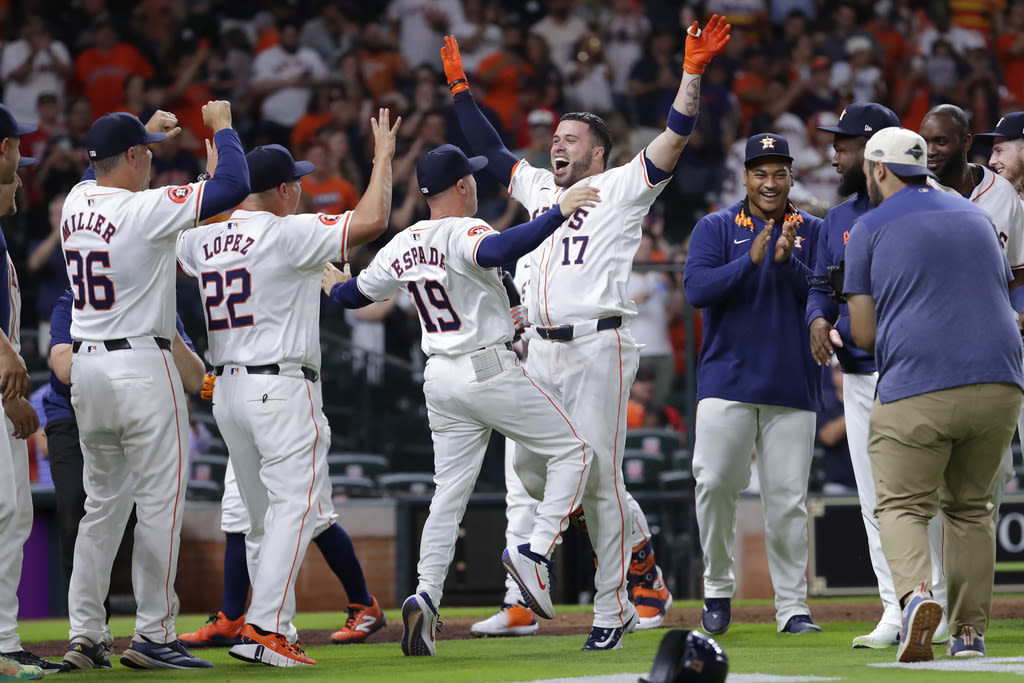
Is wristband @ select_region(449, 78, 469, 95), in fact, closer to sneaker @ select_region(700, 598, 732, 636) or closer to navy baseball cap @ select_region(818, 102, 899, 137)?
navy baseball cap @ select_region(818, 102, 899, 137)

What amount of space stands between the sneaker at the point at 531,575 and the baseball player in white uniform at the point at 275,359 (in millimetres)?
876

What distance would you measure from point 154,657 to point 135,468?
0.77m

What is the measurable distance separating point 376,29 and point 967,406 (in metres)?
10.8

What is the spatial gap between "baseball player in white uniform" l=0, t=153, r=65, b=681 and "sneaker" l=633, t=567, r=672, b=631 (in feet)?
9.75

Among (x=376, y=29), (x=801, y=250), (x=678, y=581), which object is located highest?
(x=376, y=29)

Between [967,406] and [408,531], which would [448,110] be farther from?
[967,406]

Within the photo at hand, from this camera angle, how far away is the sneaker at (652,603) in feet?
23.2

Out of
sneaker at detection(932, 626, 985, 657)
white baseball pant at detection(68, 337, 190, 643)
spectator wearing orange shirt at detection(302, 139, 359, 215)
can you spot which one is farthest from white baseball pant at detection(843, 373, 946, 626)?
spectator wearing orange shirt at detection(302, 139, 359, 215)

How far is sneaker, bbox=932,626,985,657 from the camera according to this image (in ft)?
16.7

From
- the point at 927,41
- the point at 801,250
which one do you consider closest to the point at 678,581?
the point at 801,250

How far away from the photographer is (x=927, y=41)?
626 inches

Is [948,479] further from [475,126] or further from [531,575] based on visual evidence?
[475,126]

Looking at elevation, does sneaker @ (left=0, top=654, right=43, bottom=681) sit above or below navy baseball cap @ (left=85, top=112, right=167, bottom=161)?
below

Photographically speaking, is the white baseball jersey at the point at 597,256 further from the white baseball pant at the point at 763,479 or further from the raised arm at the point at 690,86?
the white baseball pant at the point at 763,479
